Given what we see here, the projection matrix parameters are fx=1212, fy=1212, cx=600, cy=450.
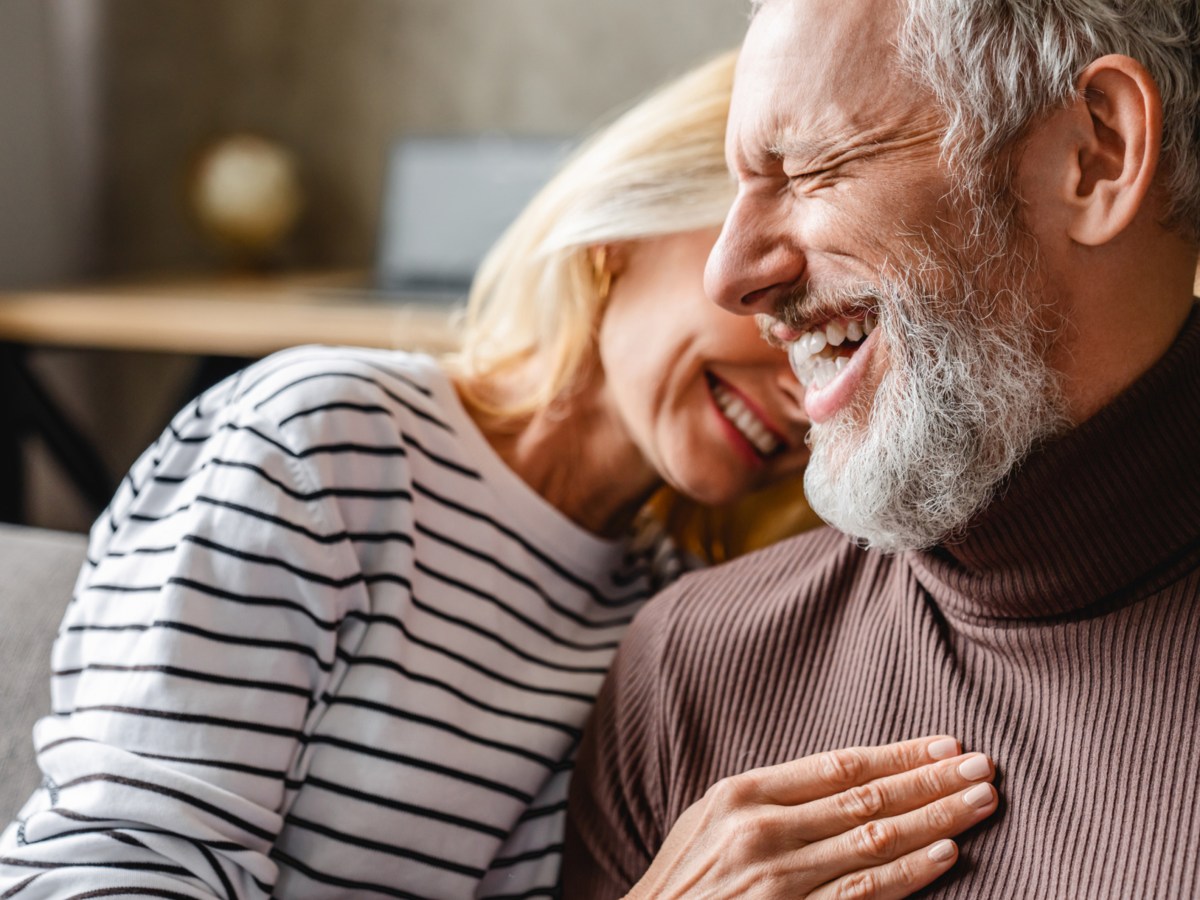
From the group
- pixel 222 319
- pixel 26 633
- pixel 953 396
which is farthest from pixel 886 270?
pixel 222 319

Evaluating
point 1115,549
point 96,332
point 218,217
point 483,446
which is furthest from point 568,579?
point 218,217

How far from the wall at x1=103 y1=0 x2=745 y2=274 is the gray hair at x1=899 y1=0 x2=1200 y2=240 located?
182 centimetres

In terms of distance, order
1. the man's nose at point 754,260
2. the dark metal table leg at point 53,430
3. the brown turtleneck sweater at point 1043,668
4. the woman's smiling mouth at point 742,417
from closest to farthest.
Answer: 1. the brown turtleneck sweater at point 1043,668
2. the man's nose at point 754,260
3. the woman's smiling mouth at point 742,417
4. the dark metal table leg at point 53,430

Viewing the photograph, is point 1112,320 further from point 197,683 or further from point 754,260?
point 197,683

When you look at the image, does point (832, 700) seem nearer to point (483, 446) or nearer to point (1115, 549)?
point (1115, 549)

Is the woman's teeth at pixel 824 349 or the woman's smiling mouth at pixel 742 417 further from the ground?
the woman's teeth at pixel 824 349

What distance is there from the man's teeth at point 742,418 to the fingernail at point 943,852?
453 millimetres

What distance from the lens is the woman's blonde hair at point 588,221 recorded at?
1.17 meters

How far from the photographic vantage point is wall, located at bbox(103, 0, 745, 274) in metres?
2.67

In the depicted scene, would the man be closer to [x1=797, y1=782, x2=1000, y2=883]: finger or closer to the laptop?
[x1=797, y1=782, x2=1000, y2=883]: finger

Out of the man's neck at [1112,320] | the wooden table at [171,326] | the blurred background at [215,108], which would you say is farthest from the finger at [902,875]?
the blurred background at [215,108]

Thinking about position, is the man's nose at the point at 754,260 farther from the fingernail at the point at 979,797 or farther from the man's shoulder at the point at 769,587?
the fingernail at the point at 979,797

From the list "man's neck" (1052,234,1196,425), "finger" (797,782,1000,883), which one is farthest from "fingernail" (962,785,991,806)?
"man's neck" (1052,234,1196,425)

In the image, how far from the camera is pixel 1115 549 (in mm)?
828
